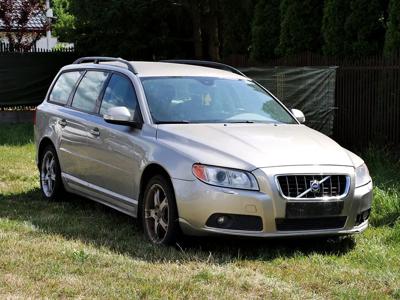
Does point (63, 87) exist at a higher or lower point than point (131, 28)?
lower

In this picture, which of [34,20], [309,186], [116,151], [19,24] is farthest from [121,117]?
[34,20]

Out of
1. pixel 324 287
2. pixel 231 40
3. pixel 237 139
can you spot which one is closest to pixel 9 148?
pixel 231 40

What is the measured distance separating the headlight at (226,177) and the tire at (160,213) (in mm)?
380

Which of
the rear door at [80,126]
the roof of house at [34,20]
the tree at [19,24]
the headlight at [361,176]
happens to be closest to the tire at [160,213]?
the rear door at [80,126]

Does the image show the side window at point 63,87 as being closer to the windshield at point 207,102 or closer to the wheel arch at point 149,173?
the windshield at point 207,102

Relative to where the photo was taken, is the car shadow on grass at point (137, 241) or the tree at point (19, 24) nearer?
the car shadow on grass at point (137, 241)

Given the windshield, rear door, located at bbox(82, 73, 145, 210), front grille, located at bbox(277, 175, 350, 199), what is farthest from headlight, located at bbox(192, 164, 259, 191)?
the windshield

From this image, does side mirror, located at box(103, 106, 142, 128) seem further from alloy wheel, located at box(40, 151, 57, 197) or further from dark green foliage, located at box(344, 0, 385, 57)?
dark green foliage, located at box(344, 0, 385, 57)

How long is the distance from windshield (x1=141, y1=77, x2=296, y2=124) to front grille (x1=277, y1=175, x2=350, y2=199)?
49.5 inches

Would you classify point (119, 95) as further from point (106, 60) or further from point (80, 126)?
point (106, 60)

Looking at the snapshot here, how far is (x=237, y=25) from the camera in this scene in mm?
15734

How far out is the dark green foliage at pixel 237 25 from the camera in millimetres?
15453

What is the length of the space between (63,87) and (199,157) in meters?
A: 3.32

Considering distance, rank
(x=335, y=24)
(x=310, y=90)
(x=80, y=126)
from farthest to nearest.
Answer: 1. (x=335, y=24)
2. (x=310, y=90)
3. (x=80, y=126)
